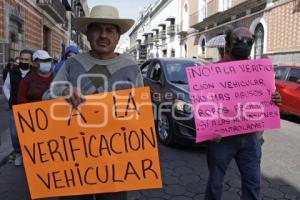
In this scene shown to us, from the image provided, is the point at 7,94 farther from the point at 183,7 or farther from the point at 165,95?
the point at 183,7

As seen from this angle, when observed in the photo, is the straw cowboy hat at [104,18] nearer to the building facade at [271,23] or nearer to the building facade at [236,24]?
the building facade at [236,24]

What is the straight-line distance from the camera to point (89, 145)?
8.08 feet

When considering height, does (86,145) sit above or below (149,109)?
below

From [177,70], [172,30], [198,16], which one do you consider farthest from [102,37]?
[172,30]

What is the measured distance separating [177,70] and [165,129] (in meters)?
1.20

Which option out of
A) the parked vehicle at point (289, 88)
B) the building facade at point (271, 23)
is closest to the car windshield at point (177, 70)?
the parked vehicle at point (289, 88)

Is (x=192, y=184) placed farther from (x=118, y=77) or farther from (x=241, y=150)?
(x=118, y=77)

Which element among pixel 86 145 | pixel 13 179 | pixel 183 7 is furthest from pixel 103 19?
pixel 183 7

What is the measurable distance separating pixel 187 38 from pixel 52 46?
49.4ft

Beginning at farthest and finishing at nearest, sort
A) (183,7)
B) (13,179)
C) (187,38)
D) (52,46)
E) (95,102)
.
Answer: (183,7), (187,38), (52,46), (13,179), (95,102)

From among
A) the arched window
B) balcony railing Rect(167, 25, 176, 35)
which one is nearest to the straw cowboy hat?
the arched window

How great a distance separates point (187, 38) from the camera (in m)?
37.3

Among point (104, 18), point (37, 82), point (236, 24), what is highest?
point (236, 24)

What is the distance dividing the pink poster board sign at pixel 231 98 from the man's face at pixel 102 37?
2.67ft
